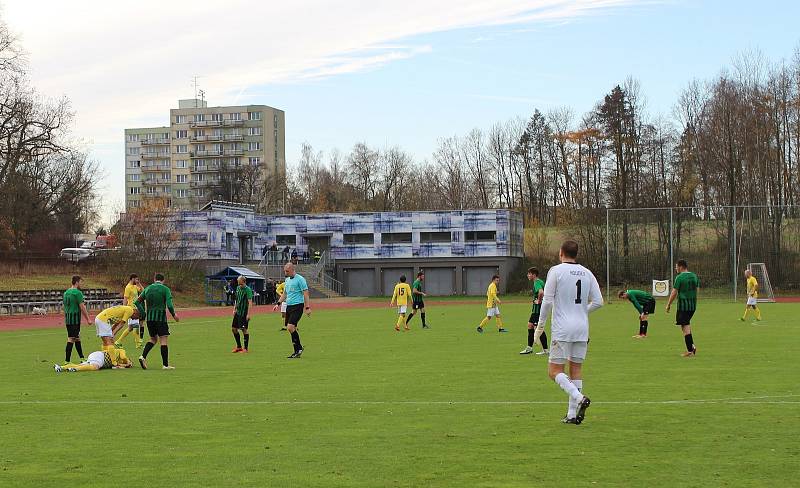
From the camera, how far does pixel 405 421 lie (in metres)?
12.0

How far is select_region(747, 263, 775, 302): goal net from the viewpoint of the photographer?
56469 millimetres

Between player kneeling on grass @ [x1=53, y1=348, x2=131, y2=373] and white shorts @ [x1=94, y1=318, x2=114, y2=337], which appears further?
white shorts @ [x1=94, y1=318, x2=114, y2=337]

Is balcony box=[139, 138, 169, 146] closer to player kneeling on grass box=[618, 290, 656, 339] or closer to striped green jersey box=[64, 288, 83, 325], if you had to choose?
player kneeling on grass box=[618, 290, 656, 339]

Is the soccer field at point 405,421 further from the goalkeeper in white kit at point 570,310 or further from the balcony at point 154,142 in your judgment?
the balcony at point 154,142

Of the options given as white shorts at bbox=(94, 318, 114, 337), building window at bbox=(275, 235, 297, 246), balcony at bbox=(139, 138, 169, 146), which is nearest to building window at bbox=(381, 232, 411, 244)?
building window at bbox=(275, 235, 297, 246)

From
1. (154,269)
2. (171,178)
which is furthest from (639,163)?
(171,178)

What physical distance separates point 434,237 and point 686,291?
216 feet

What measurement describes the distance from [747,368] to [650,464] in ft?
33.6

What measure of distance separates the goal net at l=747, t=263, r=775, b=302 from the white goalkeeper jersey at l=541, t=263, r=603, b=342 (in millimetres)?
47905

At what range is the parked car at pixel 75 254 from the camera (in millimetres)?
77312

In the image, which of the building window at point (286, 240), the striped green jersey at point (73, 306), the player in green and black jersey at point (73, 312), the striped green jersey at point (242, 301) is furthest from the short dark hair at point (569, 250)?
the building window at point (286, 240)

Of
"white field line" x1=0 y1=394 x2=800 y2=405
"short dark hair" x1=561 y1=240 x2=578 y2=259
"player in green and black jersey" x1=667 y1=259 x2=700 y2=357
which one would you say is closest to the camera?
"short dark hair" x1=561 y1=240 x2=578 y2=259

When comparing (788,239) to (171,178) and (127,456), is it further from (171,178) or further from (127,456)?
(171,178)

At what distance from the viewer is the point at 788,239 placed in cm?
6109
